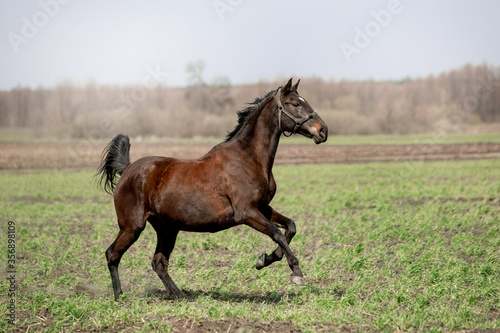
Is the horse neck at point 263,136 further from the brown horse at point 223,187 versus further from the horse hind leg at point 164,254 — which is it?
the horse hind leg at point 164,254

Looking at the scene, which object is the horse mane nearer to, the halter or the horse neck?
the horse neck

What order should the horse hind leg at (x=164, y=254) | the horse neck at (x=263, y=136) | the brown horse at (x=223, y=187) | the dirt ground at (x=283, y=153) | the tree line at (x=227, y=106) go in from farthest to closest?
1. the tree line at (x=227, y=106)
2. the dirt ground at (x=283, y=153)
3. the horse hind leg at (x=164, y=254)
4. the horse neck at (x=263, y=136)
5. the brown horse at (x=223, y=187)

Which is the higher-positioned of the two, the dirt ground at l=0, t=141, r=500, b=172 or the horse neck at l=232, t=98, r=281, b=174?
the horse neck at l=232, t=98, r=281, b=174

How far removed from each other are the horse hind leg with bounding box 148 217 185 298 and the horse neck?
167cm

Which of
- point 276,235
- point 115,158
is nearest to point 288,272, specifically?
point 276,235

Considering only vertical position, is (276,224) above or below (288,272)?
above

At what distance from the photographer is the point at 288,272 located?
882cm

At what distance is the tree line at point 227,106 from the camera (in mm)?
64250

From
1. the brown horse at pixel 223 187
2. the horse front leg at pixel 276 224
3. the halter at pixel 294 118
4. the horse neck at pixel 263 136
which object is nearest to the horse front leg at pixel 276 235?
the brown horse at pixel 223 187

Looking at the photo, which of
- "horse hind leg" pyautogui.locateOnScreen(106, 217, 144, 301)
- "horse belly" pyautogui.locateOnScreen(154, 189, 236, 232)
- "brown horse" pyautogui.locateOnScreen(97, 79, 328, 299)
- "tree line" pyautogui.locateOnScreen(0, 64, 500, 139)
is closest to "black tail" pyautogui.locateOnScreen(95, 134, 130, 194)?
"brown horse" pyautogui.locateOnScreen(97, 79, 328, 299)

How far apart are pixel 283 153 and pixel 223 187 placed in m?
32.6

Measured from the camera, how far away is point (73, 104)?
266 feet

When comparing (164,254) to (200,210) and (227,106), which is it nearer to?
(200,210)

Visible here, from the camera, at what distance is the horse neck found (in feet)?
24.1
